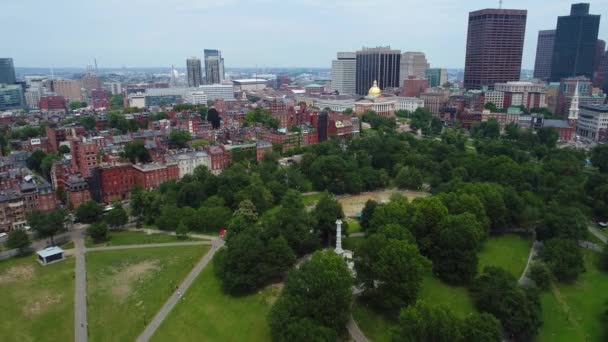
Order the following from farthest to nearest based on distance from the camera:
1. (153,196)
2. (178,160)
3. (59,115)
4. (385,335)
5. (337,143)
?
(59,115), (337,143), (178,160), (153,196), (385,335)

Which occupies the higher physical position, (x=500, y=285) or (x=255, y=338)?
(x=500, y=285)

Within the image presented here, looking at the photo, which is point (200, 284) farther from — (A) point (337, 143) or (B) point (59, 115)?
(B) point (59, 115)

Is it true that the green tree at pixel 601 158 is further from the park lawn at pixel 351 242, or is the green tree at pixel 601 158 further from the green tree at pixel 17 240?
the green tree at pixel 17 240

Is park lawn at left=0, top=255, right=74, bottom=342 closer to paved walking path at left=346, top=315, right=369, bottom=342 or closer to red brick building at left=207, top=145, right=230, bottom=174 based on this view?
paved walking path at left=346, top=315, right=369, bottom=342

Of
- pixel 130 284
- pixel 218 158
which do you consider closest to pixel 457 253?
pixel 130 284


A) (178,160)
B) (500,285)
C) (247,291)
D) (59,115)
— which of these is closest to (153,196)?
(178,160)

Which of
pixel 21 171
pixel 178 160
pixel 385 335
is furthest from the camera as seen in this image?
pixel 178 160

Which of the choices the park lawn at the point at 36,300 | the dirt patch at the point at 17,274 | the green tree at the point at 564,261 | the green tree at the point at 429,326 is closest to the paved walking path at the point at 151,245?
the park lawn at the point at 36,300
